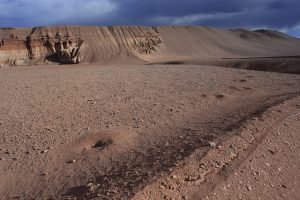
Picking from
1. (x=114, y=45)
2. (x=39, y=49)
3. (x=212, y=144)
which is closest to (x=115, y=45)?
(x=114, y=45)

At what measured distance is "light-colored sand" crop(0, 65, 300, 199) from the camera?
7363 mm

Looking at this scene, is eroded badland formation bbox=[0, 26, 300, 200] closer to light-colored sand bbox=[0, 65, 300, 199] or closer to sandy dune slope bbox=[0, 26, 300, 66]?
light-colored sand bbox=[0, 65, 300, 199]

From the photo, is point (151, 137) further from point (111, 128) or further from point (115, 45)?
point (115, 45)

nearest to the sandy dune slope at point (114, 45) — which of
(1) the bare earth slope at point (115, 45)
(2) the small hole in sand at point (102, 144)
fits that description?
(1) the bare earth slope at point (115, 45)

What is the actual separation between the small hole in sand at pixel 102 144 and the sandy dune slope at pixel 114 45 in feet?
90.5

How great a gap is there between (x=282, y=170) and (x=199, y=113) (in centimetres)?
387

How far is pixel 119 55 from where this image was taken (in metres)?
47.3

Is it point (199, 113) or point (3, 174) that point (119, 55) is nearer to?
point (199, 113)

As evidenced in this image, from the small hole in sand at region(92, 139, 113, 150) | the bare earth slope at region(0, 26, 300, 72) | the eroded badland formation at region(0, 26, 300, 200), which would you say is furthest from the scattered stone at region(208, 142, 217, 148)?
the bare earth slope at region(0, 26, 300, 72)

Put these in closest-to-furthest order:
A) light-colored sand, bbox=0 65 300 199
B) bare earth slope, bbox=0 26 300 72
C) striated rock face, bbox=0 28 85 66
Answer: light-colored sand, bbox=0 65 300 199, striated rock face, bbox=0 28 85 66, bare earth slope, bbox=0 26 300 72

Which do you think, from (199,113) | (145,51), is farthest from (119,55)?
(199,113)

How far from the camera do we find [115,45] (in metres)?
50.0

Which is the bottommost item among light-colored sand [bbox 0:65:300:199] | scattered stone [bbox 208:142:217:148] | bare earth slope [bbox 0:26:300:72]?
bare earth slope [bbox 0:26:300:72]

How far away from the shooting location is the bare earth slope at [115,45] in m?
44.2
